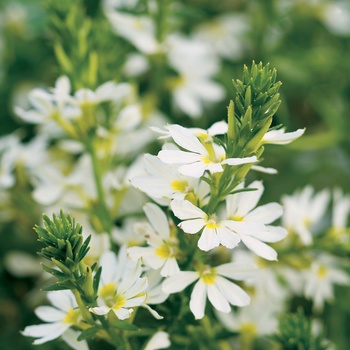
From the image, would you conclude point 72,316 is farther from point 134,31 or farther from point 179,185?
point 134,31

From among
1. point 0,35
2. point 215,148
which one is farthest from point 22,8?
point 215,148

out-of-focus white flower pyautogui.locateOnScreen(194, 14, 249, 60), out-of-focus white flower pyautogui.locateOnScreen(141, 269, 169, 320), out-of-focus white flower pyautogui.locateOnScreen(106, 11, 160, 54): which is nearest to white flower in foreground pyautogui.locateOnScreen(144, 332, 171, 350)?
out-of-focus white flower pyautogui.locateOnScreen(141, 269, 169, 320)

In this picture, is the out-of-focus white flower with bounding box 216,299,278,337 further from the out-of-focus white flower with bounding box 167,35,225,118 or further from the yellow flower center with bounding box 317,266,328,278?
A: the out-of-focus white flower with bounding box 167,35,225,118

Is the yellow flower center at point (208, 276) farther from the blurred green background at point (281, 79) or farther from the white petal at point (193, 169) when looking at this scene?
the blurred green background at point (281, 79)

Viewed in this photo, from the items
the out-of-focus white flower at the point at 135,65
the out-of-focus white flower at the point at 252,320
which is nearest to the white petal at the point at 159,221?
the out-of-focus white flower at the point at 252,320

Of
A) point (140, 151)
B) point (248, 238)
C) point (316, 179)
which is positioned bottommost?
point (316, 179)

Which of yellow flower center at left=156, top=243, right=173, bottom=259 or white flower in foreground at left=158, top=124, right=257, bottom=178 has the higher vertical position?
white flower in foreground at left=158, top=124, right=257, bottom=178

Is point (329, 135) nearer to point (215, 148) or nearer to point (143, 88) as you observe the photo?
point (143, 88)
